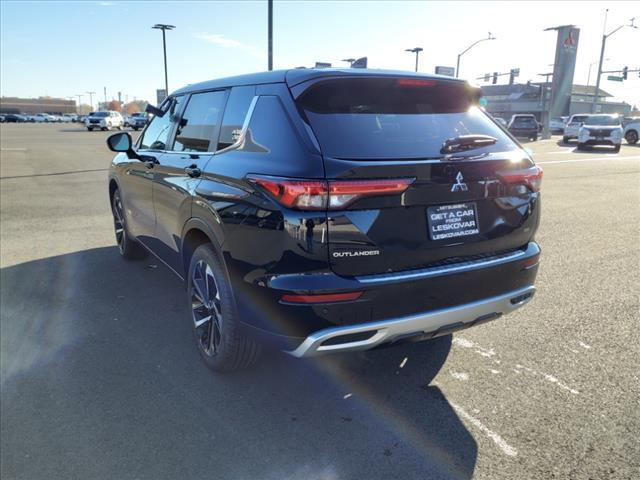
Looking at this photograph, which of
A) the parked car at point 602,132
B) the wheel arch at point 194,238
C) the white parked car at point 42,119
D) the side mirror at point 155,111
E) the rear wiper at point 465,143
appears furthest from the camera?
the white parked car at point 42,119

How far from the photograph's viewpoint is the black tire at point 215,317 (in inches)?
120

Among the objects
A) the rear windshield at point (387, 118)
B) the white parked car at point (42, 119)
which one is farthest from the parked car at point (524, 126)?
the white parked car at point (42, 119)

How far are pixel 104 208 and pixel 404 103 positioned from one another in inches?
293

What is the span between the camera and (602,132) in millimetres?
23234

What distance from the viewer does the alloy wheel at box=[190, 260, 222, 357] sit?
10.7 feet

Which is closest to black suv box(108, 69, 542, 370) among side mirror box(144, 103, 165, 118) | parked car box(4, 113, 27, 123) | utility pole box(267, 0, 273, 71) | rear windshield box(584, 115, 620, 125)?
side mirror box(144, 103, 165, 118)

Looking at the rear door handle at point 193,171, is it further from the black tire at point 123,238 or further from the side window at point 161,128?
the black tire at point 123,238

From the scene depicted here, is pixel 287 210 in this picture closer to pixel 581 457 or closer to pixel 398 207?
pixel 398 207

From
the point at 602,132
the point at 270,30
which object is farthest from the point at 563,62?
the point at 270,30

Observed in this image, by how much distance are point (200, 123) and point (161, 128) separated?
968 millimetres

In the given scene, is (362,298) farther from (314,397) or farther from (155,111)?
(155,111)

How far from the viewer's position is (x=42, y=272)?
18.1ft

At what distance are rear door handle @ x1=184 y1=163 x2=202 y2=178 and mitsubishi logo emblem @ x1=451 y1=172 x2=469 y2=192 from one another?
166 cm

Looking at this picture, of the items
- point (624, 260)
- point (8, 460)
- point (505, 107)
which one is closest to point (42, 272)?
point (8, 460)
